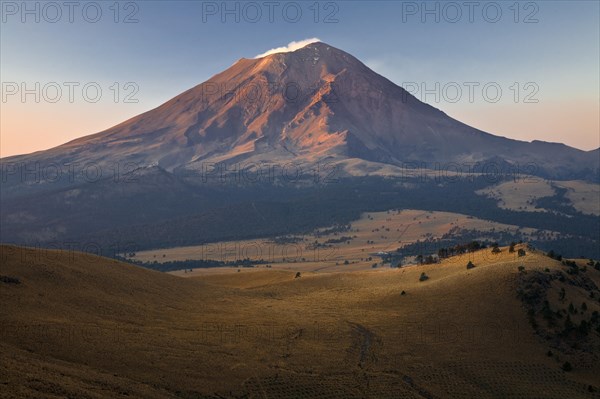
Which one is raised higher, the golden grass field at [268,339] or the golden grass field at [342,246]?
the golden grass field at [268,339]

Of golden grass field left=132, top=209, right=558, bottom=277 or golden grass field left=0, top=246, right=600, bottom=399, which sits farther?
golden grass field left=132, top=209, right=558, bottom=277

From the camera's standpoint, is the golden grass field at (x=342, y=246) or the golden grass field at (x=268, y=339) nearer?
the golden grass field at (x=268, y=339)

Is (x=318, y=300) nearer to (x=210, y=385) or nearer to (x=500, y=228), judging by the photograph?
(x=210, y=385)

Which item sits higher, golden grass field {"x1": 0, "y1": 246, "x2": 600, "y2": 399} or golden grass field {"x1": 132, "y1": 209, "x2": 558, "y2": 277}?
golden grass field {"x1": 0, "y1": 246, "x2": 600, "y2": 399}

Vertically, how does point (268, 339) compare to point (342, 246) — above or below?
above

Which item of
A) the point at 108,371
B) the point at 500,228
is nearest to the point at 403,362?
the point at 108,371
